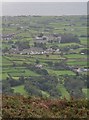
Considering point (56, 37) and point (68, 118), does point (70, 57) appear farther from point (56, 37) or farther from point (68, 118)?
point (68, 118)

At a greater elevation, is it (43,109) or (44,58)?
(43,109)

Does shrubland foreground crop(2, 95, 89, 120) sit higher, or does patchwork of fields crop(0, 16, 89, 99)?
shrubland foreground crop(2, 95, 89, 120)

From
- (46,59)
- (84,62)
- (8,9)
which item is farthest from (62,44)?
(8,9)

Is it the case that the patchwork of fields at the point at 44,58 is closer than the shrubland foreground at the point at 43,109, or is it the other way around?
the shrubland foreground at the point at 43,109

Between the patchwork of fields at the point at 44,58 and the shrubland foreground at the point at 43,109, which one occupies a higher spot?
the shrubland foreground at the point at 43,109

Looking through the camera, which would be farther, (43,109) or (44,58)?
(44,58)

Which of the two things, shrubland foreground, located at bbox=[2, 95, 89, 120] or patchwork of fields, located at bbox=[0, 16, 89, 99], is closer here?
shrubland foreground, located at bbox=[2, 95, 89, 120]

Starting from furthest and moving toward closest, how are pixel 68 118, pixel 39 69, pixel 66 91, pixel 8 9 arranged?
pixel 8 9, pixel 39 69, pixel 66 91, pixel 68 118

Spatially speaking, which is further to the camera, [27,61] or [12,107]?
[27,61]
